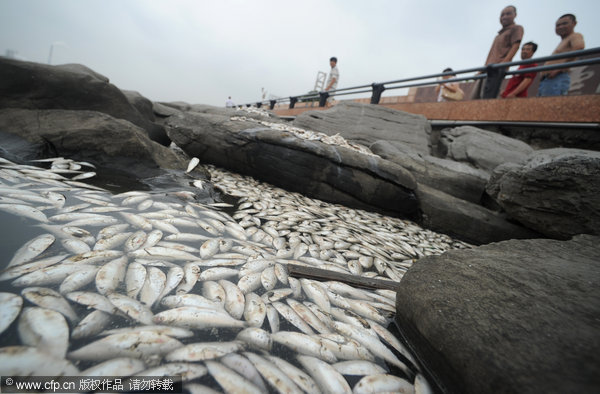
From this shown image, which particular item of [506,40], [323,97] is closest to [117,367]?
[506,40]

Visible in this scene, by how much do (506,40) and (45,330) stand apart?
927 centimetres

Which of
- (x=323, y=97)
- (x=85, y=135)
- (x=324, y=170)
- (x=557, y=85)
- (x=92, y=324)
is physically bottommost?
(x=92, y=324)

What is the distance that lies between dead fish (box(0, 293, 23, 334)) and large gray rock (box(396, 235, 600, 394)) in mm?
1572

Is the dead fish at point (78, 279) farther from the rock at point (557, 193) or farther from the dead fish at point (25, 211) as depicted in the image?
the rock at point (557, 193)

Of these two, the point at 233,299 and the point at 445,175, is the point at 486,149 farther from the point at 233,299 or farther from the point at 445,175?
the point at 233,299

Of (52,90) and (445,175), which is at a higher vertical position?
(445,175)

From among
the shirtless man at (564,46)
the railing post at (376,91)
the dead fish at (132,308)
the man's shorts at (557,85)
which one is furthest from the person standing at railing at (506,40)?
the dead fish at (132,308)

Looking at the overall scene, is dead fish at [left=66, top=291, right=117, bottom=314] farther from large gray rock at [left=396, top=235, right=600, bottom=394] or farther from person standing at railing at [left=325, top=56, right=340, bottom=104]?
person standing at railing at [left=325, top=56, right=340, bottom=104]

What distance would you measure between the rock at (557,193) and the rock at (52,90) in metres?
5.86

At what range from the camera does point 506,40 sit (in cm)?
618

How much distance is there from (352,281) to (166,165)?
2.66 m

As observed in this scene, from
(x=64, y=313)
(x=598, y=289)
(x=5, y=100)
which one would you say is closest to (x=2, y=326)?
(x=64, y=313)

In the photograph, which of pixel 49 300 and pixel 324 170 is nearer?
pixel 49 300

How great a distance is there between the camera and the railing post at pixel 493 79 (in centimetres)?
557
